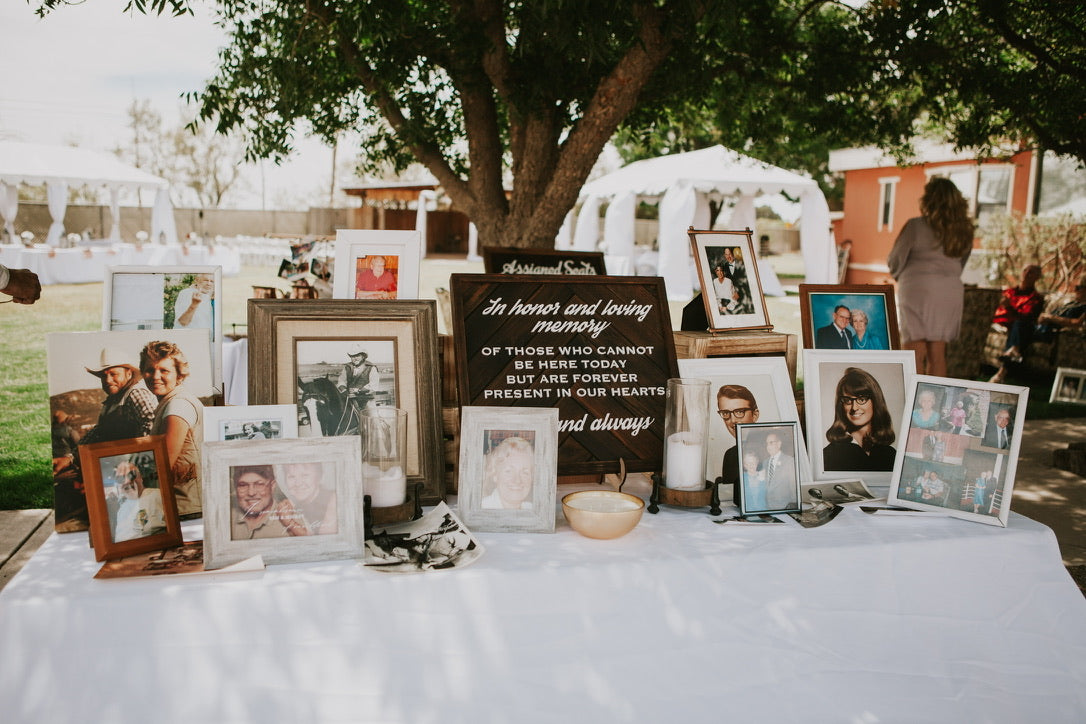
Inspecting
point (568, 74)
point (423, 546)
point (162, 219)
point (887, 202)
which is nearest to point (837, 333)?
point (423, 546)

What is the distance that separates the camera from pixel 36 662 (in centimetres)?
134

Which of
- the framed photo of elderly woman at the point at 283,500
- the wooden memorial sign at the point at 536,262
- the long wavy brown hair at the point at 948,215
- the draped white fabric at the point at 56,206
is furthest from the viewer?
the draped white fabric at the point at 56,206

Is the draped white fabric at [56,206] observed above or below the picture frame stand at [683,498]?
above

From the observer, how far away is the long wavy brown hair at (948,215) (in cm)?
509

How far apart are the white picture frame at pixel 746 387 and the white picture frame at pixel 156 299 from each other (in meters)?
1.23

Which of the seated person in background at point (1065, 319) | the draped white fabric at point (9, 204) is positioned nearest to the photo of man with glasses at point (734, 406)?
the seated person in background at point (1065, 319)

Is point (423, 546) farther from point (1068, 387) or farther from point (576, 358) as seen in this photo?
point (1068, 387)

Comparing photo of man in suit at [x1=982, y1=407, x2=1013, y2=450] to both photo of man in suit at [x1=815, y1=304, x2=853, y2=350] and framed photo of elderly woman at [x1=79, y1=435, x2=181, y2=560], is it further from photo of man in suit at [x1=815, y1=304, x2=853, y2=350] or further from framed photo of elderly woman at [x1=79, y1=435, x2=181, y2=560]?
framed photo of elderly woman at [x1=79, y1=435, x2=181, y2=560]

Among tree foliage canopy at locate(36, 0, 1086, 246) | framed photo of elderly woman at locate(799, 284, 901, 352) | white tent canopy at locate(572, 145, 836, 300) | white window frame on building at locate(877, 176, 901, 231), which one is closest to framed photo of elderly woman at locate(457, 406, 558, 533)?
framed photo of elderly woman at locate(799, 284, 901, 352)

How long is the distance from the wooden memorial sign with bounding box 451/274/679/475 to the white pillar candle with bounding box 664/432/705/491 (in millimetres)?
111

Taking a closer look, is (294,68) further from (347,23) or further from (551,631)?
(551,631)

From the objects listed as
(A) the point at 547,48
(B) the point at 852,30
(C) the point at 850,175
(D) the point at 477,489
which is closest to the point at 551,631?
(D) the point at 477,489

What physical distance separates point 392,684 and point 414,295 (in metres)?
0.97

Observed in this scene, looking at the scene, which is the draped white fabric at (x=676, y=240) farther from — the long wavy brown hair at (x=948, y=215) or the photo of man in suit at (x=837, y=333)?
the photo of man in suit at (x=837, y=333)
